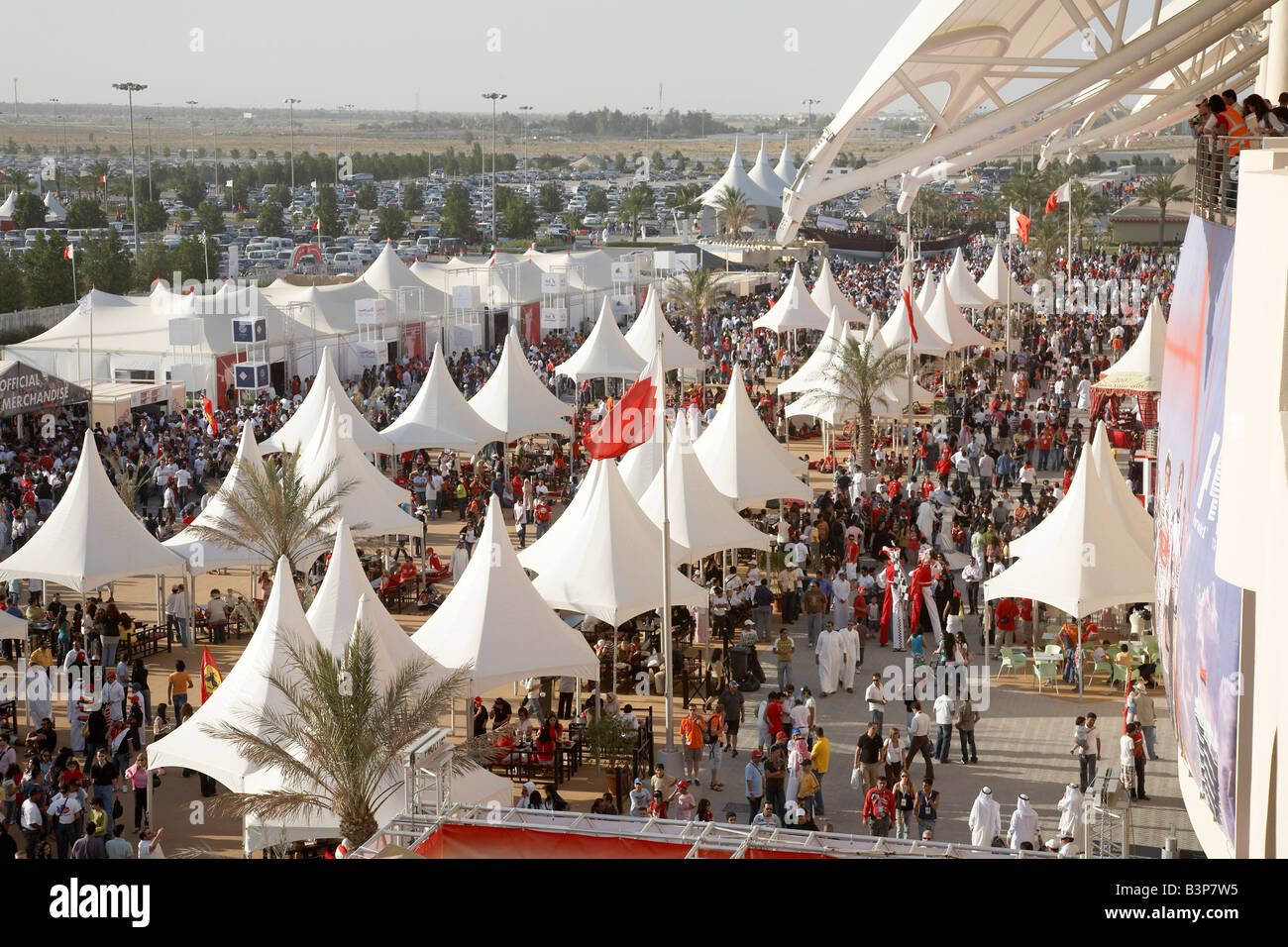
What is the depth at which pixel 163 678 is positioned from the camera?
67.8 feet

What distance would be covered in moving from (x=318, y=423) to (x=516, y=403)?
14.5 feet

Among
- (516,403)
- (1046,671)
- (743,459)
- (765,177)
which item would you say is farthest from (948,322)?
(765,177)

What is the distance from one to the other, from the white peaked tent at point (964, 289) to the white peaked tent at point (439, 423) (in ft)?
75.5

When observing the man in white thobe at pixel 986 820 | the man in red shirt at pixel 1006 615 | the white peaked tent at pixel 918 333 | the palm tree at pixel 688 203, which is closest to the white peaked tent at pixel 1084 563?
the man in red shirt at pixel 1006 615

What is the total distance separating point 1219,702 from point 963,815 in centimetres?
467

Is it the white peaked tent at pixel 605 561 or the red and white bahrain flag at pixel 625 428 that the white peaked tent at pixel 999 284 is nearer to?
the white peaked tent at pixel 605 561

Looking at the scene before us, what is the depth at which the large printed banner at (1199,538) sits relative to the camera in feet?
39.0

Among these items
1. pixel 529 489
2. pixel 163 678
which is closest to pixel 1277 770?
pixel 163 678

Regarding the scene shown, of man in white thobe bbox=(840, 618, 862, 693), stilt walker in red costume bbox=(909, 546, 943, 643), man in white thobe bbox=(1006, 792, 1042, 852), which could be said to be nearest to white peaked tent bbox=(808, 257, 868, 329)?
stilt walker in red costume bbox=(909, 546, 943, 643)

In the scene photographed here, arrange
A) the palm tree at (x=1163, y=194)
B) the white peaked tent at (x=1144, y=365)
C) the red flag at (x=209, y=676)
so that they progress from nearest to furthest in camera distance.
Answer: the red flag at (x=209, y=676)
the white peaked tent at (x=1144, y=365)
the palm tree at (x=1163, y=194)

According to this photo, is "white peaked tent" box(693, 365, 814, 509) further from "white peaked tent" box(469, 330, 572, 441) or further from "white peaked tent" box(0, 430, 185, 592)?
Answer: "white peaked tent" box(0, 430, 185, 592)

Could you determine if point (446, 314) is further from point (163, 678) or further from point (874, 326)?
point (163, 678)

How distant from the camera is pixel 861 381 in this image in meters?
31.7

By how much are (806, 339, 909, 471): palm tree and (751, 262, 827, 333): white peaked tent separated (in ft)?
42.9
